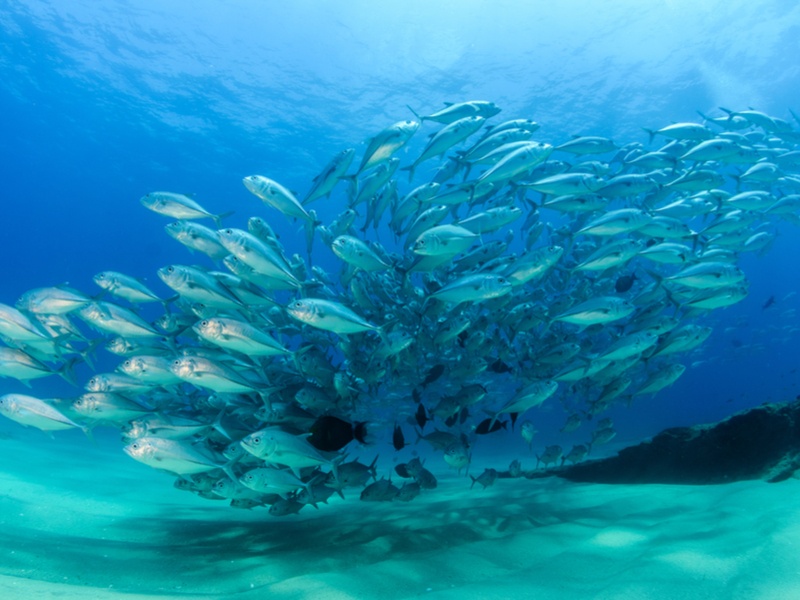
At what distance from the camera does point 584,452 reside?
7652 millimetres

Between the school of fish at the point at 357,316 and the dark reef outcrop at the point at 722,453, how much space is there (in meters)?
1.00

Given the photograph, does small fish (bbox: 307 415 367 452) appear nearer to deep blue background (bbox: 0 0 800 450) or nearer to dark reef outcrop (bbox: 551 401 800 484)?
dark reef outcrop (bbox: 551 401 800 484)

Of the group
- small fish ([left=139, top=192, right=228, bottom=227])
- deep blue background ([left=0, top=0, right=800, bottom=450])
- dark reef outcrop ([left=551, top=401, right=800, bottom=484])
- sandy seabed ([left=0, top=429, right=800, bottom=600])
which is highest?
deep blue background ([left=0, top=0, right=800, bottom=450])

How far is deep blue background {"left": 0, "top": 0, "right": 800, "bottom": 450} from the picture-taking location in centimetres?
2020

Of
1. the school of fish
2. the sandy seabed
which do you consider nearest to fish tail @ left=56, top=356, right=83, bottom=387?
the school of fish

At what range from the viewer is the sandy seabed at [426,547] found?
3.29 metres

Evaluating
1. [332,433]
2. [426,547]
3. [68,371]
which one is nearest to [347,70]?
[68,371]

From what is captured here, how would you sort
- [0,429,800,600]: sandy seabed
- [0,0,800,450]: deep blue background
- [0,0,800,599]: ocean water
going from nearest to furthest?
[0,429,800,600]: sandy seabed
[0,0,800,599]: ocean water
[0,0,800,450]: deep blue background

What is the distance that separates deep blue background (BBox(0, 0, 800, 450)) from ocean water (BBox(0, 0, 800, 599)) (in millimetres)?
114

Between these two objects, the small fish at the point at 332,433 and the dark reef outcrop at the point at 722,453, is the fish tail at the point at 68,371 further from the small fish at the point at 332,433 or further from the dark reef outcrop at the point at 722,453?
the dark reef outcrop at the point at 722,453

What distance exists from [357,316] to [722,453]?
6.40 meters

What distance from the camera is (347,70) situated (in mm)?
23281

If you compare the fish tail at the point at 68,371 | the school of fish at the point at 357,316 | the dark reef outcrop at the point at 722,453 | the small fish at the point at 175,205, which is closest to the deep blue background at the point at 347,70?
the school of fish at the point at 357,316

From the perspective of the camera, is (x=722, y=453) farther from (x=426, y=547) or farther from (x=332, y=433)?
(x=332, y=433)
